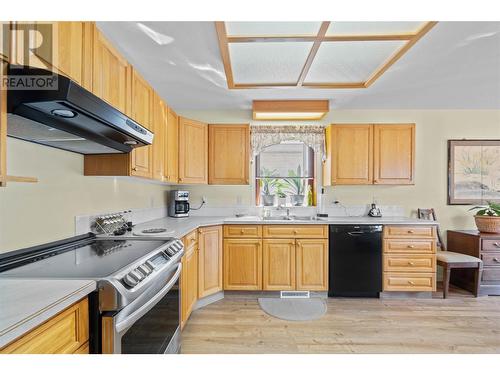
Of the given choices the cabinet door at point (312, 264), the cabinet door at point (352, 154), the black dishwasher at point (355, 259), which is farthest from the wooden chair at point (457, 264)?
the cabinet door at point (312, 264)

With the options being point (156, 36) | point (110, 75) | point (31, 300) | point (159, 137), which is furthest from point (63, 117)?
point (159, 137)

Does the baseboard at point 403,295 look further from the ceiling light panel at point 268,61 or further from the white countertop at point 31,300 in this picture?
the white countertop at point 31,300

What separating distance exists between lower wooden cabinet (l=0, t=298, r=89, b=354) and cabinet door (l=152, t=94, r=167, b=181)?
147cm

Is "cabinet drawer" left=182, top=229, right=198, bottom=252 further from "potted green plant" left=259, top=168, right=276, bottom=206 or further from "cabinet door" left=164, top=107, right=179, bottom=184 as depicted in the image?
"potted green plant" left=259, top=168, right=276, bottom=206

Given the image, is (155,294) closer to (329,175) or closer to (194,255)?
(194,255)

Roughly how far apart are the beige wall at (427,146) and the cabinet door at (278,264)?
109cm

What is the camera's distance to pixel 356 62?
2.07 m

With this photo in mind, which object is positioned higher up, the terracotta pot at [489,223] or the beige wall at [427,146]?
the beige wall at [427,146]

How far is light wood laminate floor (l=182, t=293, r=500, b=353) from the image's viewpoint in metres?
1.92

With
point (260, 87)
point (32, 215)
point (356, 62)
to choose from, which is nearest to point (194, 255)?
point (32, 215)

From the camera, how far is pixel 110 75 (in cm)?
159

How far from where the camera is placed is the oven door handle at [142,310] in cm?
98

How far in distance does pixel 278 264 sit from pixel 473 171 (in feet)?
10.0
